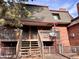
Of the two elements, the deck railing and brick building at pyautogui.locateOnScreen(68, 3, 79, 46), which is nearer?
the deck railing

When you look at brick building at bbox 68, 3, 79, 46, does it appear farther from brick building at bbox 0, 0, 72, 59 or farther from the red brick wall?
brick building at bbox 0, 0, 72, 59

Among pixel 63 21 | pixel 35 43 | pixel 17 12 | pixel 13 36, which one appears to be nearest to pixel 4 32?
pixel 13 36

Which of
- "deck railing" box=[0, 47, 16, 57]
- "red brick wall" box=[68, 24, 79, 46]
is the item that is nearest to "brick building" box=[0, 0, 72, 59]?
"deck railing" box=[0, 47, 16, 57]

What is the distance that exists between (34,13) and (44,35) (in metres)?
3.66

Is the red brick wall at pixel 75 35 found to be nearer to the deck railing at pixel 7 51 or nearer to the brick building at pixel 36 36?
the brick building at pixel 36 36

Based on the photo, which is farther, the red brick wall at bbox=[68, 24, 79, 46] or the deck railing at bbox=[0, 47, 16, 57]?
the red brick wall at bbox=[68, 24, 79, 46]

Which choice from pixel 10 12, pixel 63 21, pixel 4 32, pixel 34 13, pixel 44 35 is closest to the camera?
pixel 10 12

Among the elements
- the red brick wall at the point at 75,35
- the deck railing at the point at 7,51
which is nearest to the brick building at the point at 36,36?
the deck railing at the point at 7,51

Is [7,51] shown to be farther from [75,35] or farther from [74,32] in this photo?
[74,32]

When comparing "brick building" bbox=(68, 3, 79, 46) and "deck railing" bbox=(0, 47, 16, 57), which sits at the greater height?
"brick building" bbox=(68, 3, 79, 46)

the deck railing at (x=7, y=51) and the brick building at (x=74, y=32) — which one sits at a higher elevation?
the brick building at (x=74, y=32)

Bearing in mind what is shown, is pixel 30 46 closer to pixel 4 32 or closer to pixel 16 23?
pixel 4 32

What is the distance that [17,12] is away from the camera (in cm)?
1331

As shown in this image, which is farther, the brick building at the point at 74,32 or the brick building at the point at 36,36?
the brick building at the point at 74,32
